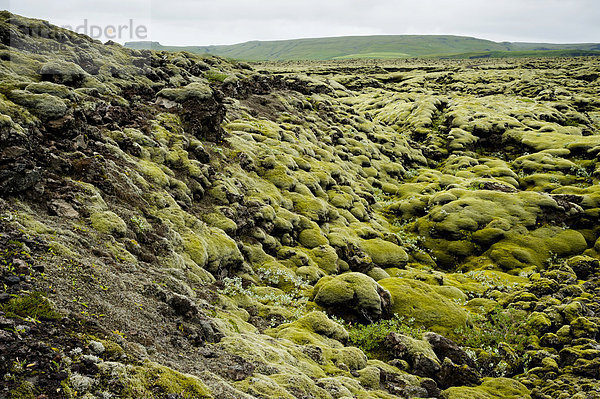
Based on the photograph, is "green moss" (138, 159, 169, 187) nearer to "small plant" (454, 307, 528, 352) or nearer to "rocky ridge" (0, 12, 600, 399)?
"rocky ridge" (0, 12, 600, 399)

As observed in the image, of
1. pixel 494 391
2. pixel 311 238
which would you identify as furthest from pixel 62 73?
pixel 494 391

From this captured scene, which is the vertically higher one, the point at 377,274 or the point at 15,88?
the point at 15,88

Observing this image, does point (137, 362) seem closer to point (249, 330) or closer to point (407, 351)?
point (249, 330)

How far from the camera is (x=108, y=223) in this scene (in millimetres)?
15672

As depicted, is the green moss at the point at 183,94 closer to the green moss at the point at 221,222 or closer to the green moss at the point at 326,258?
the green moss at the point at 221,222

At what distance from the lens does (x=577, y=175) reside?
160 feet

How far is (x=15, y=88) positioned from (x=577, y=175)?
61045mm

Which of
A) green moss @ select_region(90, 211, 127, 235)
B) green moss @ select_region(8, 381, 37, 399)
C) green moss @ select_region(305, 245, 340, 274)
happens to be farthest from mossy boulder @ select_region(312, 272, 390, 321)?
green moss @ select_region(8, 381, 37, 399)

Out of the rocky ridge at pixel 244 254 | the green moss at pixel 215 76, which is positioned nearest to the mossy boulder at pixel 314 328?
the rocky ridge at pixel 244 254

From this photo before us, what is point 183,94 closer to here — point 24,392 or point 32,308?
point 32,308

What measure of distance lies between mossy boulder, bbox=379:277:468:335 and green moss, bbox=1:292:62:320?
1884 centimetres

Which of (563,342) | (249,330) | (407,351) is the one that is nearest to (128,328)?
(249,330)

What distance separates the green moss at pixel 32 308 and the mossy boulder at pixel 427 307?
1884 centimetres

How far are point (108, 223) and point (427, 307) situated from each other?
755 inches
